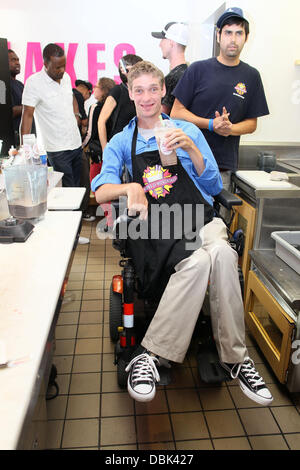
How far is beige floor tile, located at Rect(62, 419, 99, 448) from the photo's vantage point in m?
1.61

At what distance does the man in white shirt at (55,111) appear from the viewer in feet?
10.3

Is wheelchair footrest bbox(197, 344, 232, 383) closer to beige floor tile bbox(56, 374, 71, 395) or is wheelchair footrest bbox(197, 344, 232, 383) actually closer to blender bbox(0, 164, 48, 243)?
beige floor tile bbox(56, 374, 71, 395)

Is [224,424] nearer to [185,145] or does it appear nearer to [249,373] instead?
[249,373]

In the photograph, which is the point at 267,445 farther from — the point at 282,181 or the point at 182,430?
the point at 282,181

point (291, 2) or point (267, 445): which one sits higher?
point (291, 2)

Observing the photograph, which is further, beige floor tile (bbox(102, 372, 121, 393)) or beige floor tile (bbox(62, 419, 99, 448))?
beige floor tile (bbox(102, 372, 121, 393))

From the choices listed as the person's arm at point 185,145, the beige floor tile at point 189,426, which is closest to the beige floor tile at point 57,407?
the beige floor tile at point 189,426

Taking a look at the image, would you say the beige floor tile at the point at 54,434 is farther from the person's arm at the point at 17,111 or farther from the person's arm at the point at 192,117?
the person's arm at the point at 17,111

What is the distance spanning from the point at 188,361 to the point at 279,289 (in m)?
0.67

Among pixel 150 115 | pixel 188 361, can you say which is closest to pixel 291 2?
pixel 150 115

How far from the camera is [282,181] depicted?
96.2 inches

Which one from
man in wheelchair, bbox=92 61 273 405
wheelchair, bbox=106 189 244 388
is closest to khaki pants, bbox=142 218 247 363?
man in wheelchair, bbox=92 61 273 405

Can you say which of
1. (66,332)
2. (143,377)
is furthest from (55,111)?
(143,377)

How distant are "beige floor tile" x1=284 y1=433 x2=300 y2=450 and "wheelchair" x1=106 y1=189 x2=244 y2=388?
351 millimetres
